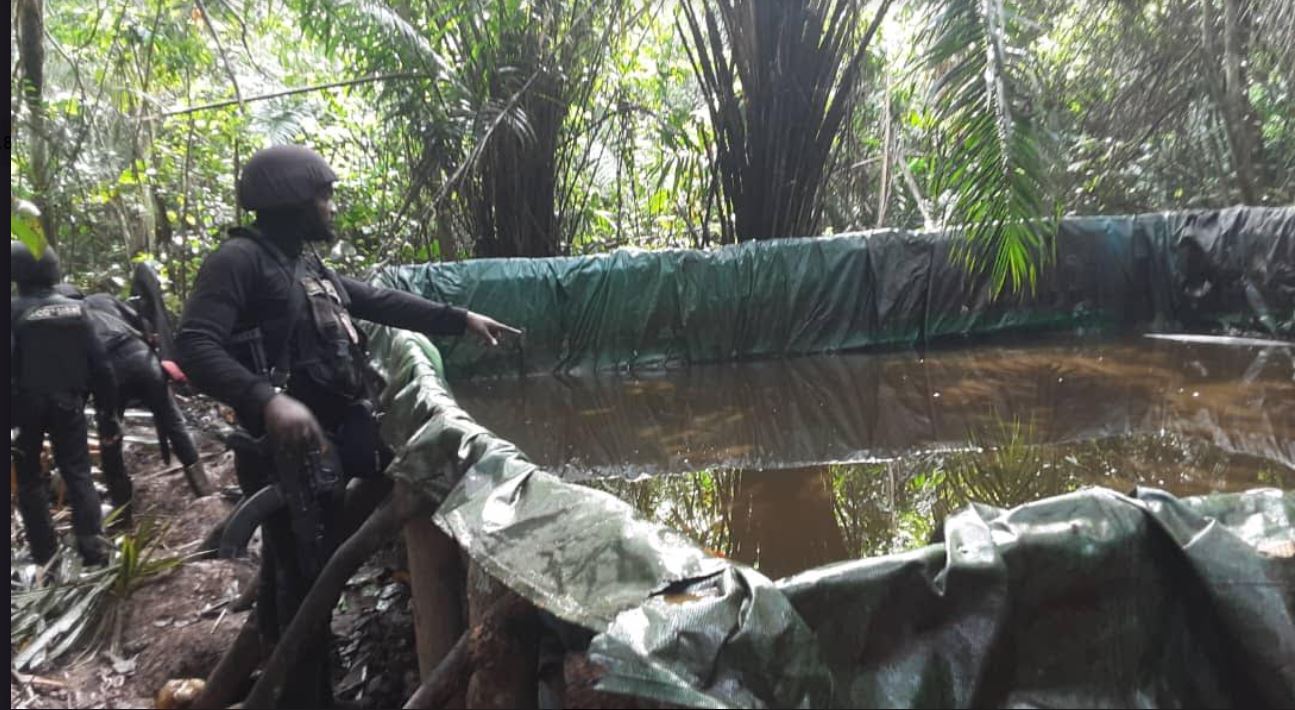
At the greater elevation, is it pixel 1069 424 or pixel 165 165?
pixel 165 165

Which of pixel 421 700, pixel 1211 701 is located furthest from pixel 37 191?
A: pixel 1211 701

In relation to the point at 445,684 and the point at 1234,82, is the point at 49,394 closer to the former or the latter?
the point at 445,684

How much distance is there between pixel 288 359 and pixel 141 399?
254 cm

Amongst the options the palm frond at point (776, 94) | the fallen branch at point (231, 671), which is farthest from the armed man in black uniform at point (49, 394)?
the palm frond at point (776, 94)

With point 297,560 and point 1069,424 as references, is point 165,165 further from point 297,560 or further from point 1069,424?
point 1069,424

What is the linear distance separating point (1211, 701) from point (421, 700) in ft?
4.79

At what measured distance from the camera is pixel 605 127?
28.2 ft

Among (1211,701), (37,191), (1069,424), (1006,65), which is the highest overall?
(1006,65)

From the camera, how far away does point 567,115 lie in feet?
25.7

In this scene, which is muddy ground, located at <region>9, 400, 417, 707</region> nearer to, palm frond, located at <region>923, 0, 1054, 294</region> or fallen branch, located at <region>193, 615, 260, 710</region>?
fallen branch, located at <region>193, 615, 260, 710</region>

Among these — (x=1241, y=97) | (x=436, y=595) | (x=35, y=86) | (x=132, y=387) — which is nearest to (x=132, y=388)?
(x=132, y=387)

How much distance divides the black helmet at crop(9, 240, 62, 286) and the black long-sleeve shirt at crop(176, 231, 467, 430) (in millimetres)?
1884

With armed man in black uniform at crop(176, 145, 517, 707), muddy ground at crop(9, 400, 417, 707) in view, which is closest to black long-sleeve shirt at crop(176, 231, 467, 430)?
armed man in black uniform at crop(176, 145, 517, 707)

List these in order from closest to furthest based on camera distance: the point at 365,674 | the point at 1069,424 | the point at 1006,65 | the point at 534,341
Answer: the point at 365,674, the point at 1006,65, the point at 1069,424, the point at 534,341
